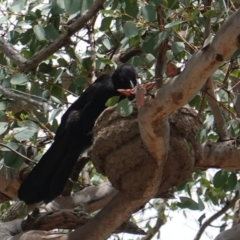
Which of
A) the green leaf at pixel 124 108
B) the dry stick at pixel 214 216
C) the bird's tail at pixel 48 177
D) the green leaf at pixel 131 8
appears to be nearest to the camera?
the green leaf at pixel 124 108

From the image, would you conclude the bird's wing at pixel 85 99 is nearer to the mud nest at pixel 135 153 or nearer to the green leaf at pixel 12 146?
the green leaf at pixel 12 146

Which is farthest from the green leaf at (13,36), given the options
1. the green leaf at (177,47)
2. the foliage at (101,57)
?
the green leaf at (177,47)

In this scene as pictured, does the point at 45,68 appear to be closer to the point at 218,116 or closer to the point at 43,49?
the point at 43,49

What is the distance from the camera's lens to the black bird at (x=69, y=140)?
313cm

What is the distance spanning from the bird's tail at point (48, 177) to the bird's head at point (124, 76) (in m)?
0.46

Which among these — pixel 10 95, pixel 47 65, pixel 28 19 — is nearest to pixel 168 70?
pixel 10 95

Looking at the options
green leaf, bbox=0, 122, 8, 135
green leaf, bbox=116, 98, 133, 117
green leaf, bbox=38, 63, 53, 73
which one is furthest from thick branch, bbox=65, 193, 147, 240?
green leaf, bbox=38, 63, 53, 73

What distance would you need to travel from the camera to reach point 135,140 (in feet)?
8.30

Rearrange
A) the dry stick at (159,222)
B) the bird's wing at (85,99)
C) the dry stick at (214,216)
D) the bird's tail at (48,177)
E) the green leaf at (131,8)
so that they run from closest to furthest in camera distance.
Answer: the green leaf at (131,8), the bird's tail at (48,177), the bird's wing at (85,99), the dry stick at (214,216), the dry stick at (159,222)

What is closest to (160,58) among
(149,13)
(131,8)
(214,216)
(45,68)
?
(149,13)

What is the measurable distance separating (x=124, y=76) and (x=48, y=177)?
0.66m

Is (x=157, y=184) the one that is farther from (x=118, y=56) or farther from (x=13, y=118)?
(x=118, y=56)

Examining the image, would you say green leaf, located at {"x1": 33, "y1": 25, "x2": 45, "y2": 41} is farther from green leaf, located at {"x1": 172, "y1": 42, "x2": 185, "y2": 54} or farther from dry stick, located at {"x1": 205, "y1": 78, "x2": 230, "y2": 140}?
dry stick, located at {"x1": 205, "y1": 78, "x2": 230, "y2": 140}

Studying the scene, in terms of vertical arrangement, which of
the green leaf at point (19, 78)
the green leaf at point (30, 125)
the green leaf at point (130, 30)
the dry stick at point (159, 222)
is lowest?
the dry stick at point (159, 222)
